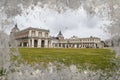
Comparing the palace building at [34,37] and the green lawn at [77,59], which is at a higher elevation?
the palace building at [34,37]

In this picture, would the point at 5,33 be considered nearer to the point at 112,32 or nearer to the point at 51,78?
the point at 51,78

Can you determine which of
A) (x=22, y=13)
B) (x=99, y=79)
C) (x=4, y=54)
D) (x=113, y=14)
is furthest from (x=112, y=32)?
(x=4, y=54)

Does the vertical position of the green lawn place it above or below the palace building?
below

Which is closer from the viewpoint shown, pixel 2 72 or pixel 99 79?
pixel 2 72

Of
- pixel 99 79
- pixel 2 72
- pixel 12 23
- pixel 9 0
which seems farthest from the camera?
pixel 99 79

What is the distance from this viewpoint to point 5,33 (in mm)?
4609

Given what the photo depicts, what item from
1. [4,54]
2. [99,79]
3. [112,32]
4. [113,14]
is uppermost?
[113,14]

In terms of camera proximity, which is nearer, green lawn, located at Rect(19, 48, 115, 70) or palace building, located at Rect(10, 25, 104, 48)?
palace building, located at Rect(10, 25, 104, 48)

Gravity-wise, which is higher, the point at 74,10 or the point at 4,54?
the point at 74,10

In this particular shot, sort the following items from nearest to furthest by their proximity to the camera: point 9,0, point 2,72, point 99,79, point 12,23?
point 9,0
point 12,23
point 2,72
point 99,79

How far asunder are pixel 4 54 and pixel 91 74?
6.95ft

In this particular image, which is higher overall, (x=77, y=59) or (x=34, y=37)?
(x=34, y=37)

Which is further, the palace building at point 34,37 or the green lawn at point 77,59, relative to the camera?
the green lawn at point 77,59

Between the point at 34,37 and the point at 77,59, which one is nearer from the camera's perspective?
the point at 77,59
